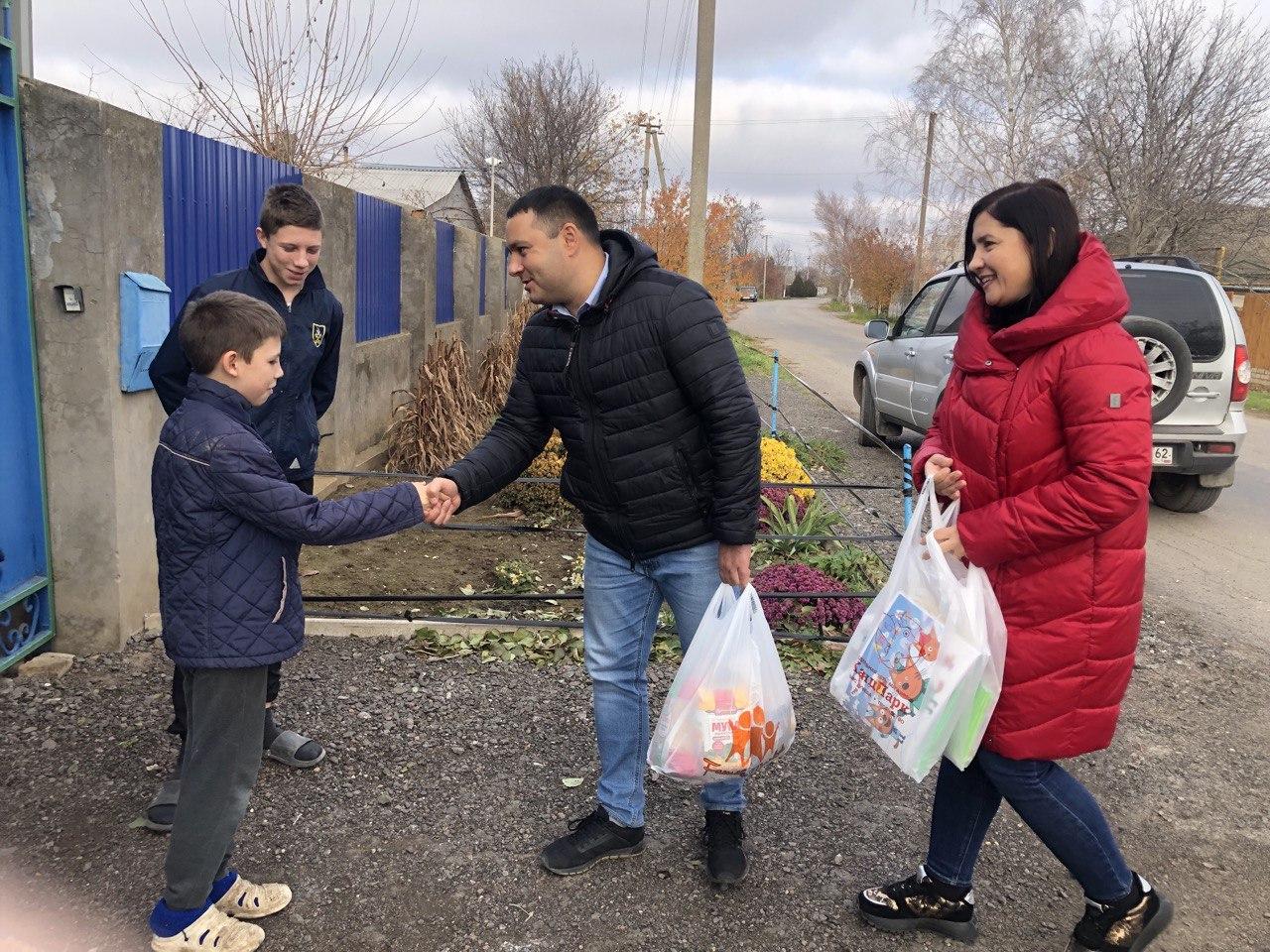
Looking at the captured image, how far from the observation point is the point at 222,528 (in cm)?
235

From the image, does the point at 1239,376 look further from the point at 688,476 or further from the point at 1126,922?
the point at 688,476

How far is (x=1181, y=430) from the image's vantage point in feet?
24.6

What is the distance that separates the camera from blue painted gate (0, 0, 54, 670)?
3.71 metres

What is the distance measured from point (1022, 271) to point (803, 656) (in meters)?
2.66

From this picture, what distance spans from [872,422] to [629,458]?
8774 millimetres

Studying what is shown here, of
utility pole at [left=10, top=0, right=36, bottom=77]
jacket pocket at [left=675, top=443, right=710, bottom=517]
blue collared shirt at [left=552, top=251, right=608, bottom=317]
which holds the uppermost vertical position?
utility pole at [left=10, top=0, right=36, bottom=77]

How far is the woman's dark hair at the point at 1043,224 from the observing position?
89.3 inches

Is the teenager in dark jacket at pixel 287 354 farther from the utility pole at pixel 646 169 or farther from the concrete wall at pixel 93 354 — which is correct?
the utility pole at pixel 646 169

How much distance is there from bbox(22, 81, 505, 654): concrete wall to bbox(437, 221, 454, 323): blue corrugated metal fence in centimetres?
733

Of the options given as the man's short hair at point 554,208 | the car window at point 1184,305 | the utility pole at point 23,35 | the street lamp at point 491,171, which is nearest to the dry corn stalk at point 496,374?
the car window at point 1184,305

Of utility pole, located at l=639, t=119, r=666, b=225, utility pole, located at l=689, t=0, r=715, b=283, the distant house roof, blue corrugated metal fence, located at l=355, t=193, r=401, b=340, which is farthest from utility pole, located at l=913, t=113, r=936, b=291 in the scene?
blue corrugated metal fence, located at l=355, t=193, r=401, b=340

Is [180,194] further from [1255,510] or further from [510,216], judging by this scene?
[1255,510]

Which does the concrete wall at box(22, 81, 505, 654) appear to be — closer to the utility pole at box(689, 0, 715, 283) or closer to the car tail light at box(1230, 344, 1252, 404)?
the car tail light at box(1230, 344, 1252, 404)

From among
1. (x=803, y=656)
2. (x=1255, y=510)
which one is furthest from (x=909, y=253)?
(x=803, y=656)
